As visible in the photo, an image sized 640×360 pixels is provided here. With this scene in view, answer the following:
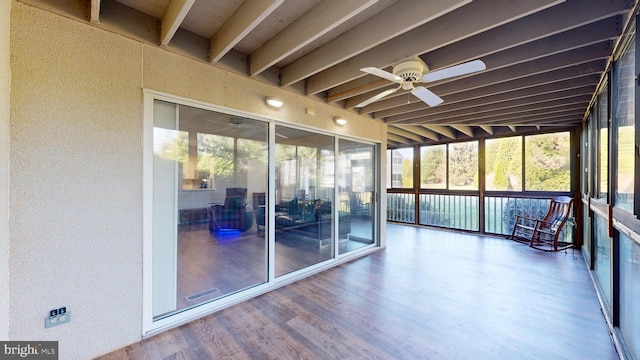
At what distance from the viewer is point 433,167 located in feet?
23.3

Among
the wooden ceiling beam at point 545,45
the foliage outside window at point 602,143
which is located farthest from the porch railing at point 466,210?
the wooden ceiling beam at point 545,45

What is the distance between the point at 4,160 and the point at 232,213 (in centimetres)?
169

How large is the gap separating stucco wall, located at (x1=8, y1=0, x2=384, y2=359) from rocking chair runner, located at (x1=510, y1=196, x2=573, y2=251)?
6.36 meters

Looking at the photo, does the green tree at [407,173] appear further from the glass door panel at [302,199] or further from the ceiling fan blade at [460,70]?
the ceiling fan blade at [460,70]

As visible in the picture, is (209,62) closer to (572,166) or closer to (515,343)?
(515,343)

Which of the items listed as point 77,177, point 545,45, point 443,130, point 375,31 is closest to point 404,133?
point 443,130

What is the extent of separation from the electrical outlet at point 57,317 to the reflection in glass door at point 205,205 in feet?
1.89

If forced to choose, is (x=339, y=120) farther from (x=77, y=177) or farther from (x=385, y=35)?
(x=77, y=177)

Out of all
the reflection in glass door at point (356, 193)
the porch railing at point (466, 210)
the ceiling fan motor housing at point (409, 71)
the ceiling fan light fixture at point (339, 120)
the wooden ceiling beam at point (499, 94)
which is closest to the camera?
the ceiling fan motor housing at point (409, 71)

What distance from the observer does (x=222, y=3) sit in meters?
2.08

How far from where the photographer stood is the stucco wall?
5.71 feet

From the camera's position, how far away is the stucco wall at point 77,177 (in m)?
1.74

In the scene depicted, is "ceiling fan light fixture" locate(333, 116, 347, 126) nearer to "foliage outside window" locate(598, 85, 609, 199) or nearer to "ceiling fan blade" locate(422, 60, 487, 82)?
"ceiling fan blade" locate(422, 60, 487, 82)

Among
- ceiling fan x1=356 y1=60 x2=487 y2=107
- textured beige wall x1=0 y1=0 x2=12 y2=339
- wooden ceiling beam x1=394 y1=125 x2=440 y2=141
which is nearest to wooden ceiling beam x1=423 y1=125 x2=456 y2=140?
wooden ceiling beam x1=394 y1=125 x2=440 y2=141
